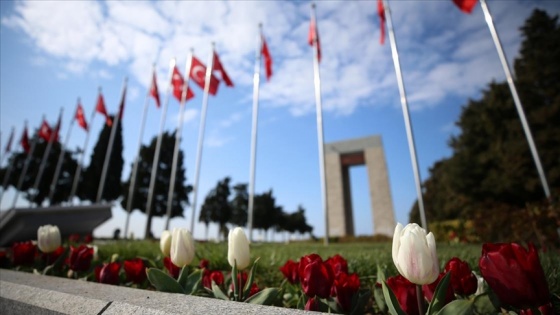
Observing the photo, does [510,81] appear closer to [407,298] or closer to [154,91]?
[407,298]

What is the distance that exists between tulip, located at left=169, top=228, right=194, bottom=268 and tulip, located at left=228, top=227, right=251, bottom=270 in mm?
293

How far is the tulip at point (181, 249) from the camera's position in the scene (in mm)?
1648

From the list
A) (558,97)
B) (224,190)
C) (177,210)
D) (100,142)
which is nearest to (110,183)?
(100,142)

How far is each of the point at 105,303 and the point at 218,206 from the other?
38659 mm

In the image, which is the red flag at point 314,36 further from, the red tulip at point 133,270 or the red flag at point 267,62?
the red tulip at point 133,270

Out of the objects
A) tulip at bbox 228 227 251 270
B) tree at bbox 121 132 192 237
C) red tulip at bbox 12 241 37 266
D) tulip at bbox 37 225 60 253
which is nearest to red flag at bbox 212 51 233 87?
red tulip at bbox 12 241 37 266

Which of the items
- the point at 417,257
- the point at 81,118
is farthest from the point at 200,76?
the point at 417,257

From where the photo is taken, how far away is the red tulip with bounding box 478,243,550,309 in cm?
88

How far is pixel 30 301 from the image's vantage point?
132 cm

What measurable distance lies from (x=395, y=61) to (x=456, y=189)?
547 inches

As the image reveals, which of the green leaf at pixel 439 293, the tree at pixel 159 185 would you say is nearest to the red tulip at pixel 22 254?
the green leaf at pixel 439 293

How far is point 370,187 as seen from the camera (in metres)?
23.4

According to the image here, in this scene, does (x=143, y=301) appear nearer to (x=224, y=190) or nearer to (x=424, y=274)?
(x=424, y=274)

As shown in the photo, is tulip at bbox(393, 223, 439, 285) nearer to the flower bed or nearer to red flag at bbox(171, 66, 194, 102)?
the flower bed
